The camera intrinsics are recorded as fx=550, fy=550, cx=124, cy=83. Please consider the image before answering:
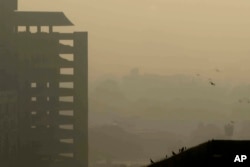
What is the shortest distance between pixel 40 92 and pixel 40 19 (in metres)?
18.0

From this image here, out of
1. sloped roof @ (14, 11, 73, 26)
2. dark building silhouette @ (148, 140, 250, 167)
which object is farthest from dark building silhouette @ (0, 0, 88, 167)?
dark building silhouette @ (148, 140, 250, 167)

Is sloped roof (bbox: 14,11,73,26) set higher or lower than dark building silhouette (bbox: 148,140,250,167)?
higher

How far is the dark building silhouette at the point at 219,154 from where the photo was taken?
1550 cm

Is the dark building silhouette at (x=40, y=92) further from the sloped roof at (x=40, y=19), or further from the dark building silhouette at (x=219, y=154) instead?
the dark building silhouette at (x=219, y=154)

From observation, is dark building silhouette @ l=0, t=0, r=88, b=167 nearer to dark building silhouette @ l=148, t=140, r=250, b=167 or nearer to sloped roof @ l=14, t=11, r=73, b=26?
sloped roof @ l=14, t=11, r=73, b=26

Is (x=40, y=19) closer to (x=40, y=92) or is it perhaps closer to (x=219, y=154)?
(x=40, y=92)

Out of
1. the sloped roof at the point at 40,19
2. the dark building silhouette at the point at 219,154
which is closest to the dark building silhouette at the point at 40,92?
the sloped roof at the point at 40,19

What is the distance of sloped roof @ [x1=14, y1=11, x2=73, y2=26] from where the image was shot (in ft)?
439

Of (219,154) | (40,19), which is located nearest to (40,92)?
(40,19)

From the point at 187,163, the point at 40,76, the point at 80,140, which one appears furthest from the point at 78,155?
the point at 187,163

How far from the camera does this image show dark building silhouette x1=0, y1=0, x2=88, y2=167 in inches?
5217

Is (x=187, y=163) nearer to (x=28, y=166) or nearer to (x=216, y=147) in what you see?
(x=216, y=147)

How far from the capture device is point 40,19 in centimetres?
13288

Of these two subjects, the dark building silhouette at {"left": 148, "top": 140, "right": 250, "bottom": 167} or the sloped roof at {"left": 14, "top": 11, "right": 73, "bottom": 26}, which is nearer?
the dark building silhouette at {"left": 148, "top": 140, "right": 250, "bottom": 167}
